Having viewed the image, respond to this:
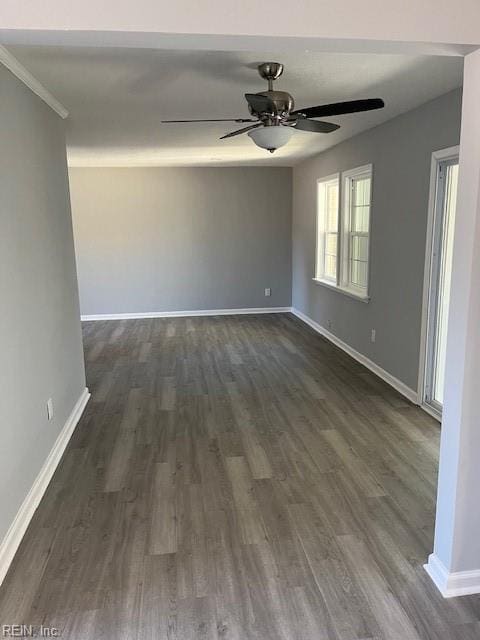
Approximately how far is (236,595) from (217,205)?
20.6 ft

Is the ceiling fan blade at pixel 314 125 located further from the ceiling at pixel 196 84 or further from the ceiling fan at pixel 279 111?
the ceiling at pixel 196 84

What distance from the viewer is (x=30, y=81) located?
279 cm

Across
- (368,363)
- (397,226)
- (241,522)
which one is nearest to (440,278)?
(397,226)

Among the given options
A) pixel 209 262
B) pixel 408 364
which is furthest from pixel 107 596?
pixel 209 262

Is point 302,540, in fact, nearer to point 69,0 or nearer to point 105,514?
point 105,514

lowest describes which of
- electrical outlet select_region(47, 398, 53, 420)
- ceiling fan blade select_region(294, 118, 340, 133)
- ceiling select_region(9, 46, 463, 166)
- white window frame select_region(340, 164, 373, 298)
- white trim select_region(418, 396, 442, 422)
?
white trim select_region(418, 396, 442, 422)

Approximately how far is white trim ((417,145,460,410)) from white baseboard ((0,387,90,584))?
8.93ft

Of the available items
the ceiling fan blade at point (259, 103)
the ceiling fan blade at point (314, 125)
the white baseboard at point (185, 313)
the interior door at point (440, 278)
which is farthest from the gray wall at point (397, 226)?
the white baseboard at point (185, 313)

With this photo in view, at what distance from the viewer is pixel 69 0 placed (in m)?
1.43

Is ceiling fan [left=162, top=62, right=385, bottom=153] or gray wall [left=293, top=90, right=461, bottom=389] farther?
gray wall [left=293, top=90, right=461, bottom=389]

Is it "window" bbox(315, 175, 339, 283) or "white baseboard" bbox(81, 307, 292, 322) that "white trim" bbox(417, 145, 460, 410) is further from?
"white baseboard" bbox(81, 307, 292, 322)

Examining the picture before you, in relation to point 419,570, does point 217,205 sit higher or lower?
higher

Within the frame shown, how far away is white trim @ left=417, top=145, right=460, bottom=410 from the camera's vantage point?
Result: 348cm

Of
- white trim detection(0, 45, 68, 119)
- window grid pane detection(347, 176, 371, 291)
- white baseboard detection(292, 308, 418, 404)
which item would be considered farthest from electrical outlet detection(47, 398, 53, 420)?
window grid pane detection(347, 176, 371, 291)
